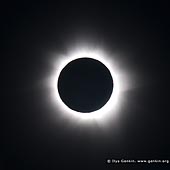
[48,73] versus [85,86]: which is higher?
[48,73]

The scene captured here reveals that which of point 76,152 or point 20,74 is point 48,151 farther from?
point 20,74

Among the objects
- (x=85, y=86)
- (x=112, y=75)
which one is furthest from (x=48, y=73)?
(x=112, y=75)

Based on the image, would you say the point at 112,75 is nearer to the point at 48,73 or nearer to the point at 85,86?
the point at 85,86
